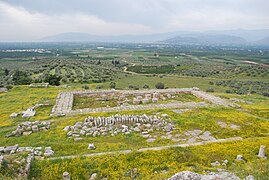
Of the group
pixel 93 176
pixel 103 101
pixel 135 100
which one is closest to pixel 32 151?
pixel 93 176

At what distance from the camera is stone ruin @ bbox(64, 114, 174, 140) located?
50.0ft

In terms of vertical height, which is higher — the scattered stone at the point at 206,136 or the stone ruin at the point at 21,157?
the stone ruin at the point at 21,157

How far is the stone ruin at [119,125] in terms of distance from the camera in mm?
15242

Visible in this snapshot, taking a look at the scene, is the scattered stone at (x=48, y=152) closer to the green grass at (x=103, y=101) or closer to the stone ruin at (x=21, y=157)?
the stone ruin at (x=21, y=157)

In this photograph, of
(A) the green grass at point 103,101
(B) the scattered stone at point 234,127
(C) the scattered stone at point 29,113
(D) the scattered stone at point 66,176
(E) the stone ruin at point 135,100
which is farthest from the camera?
(A) the green grass at point 103,101

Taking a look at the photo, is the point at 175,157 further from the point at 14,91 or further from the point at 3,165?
the point at 14,91

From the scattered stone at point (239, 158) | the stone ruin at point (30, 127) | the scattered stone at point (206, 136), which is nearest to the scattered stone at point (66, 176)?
the stone ruin at point (30, 127)

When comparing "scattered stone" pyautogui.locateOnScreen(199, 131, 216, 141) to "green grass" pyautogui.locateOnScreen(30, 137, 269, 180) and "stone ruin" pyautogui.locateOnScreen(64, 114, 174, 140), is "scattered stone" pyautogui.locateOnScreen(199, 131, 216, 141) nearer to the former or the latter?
"green grass" pyautogui.locateOnScreen(30, 137, 269, 180)

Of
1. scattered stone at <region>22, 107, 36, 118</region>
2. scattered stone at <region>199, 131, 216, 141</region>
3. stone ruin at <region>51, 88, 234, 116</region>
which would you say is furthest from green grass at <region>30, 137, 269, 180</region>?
scattered stone at <region>22, 107, 36, 118</region>

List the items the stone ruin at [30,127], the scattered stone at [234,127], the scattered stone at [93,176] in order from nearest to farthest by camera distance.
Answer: the scattered stone at [93,176] → the stone ruin at [30,127] → the scattered stone at [234,127]

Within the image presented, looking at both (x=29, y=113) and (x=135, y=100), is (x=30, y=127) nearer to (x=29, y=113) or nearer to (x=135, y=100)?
(x=29, y=113)

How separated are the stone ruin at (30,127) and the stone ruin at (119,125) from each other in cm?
165

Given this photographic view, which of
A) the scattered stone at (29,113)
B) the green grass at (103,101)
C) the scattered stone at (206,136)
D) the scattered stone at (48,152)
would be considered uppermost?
the scattered stone at (48,152)

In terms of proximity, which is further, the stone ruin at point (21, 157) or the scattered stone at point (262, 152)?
the scattered stone at point (262, 152)
